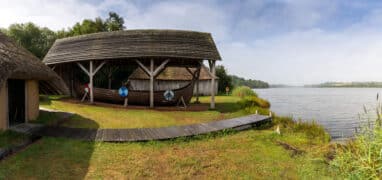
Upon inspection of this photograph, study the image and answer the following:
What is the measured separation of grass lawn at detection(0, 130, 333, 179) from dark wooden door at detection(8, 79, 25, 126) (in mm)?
3895

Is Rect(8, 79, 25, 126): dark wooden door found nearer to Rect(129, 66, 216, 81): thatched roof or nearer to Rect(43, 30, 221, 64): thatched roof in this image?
Rect(43, 30, 221, 64): thatched roof

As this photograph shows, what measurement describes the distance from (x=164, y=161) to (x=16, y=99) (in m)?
8.27

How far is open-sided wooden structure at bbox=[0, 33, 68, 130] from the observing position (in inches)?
266

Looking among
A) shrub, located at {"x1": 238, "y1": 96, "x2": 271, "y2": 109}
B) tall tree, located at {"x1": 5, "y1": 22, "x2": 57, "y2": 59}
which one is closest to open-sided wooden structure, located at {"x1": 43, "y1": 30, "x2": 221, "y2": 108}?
shrub, located at {"x1": 238, "y1": 96, "x2": 271, "y2": 109}

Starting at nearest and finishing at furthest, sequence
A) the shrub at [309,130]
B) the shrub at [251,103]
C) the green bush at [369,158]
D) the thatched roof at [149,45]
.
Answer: the green bush at [369,158] → the shrub at [309,130] → the thatched roof at [149,45] → the shrub at [251,103]

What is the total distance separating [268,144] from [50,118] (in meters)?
8.90

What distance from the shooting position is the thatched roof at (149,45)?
13.2 metres

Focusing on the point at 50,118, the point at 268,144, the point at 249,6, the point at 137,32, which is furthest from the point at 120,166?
the point at 249,6

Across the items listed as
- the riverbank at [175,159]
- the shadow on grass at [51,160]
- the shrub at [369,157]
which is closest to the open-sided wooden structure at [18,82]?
the shadow on grass at [51,160]

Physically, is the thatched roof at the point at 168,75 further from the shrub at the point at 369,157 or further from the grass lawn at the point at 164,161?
the shrub at the point at 369,157

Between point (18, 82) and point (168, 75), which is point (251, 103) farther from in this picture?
point (18, 82)

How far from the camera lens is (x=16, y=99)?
9.66 metres

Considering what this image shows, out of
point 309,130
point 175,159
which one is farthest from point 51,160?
point 309,130

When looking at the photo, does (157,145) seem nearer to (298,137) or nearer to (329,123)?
(298,137)
